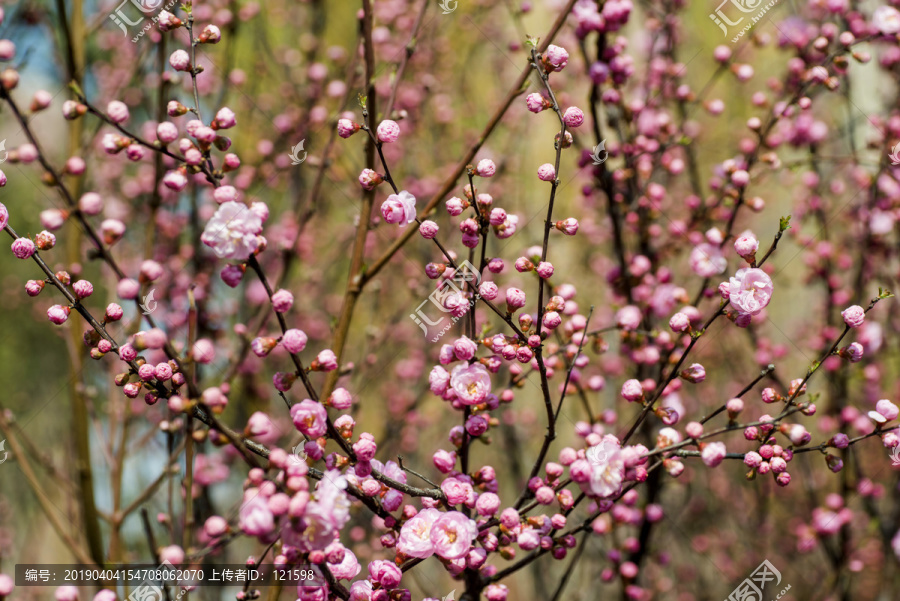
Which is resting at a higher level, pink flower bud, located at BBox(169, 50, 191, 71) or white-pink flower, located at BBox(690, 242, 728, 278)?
pink flower bud, located at BBox(169, 50, 191, 71)

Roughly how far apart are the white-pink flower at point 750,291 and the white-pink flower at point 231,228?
49.4 inches

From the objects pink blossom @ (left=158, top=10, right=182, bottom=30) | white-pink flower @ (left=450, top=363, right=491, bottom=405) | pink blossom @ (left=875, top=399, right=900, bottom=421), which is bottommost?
pink blossom @ (left=875, top=399, right=900, bottom=421)

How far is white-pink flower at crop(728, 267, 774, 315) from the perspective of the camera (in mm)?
1635

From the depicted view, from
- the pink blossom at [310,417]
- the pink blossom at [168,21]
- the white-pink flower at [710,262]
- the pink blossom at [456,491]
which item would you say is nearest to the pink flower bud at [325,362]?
the pink blossom at [310,417]

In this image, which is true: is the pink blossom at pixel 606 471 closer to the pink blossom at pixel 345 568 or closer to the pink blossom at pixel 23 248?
the pink blossom at pixel 345 568

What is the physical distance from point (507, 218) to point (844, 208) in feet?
10.8

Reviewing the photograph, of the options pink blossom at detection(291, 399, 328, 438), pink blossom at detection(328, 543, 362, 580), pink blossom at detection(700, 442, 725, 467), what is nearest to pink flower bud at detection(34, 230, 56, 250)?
pink blossom at detection(291, 399, 328, 438)

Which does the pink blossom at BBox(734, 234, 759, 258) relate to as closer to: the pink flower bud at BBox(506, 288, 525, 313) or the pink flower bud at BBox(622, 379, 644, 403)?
the pink flower bud at BBox(622, 379, 644, 403)

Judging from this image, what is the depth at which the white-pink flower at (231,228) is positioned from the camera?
138cm

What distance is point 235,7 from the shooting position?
3176mm

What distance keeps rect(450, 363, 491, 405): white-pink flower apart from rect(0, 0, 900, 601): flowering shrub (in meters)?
0.01

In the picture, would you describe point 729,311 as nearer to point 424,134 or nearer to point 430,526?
point 430,526

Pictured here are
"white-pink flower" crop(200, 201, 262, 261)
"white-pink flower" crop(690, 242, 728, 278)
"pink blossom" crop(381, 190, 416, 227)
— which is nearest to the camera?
"white-pink flower" crop(200, 201, 262, 261)

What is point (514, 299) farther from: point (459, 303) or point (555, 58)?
point (555, 58)
